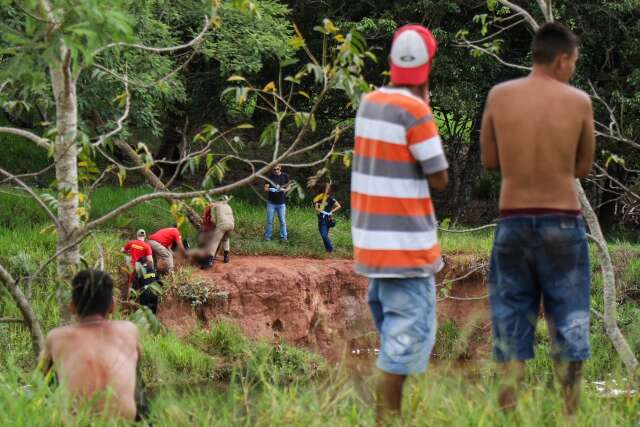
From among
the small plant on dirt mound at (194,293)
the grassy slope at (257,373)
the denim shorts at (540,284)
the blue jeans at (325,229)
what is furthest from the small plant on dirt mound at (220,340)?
the denim shorts at (540,284)

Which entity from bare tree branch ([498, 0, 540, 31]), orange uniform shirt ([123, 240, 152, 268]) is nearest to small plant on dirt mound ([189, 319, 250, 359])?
orange uniform shirt ([123, 240, 152, 268])

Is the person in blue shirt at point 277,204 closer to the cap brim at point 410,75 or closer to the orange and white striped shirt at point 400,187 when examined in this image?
the cap brim at point 410,75

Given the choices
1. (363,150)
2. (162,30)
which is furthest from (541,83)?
(162,30)

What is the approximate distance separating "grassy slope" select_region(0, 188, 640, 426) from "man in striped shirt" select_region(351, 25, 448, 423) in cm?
22

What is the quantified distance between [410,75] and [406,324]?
1006 millimetres

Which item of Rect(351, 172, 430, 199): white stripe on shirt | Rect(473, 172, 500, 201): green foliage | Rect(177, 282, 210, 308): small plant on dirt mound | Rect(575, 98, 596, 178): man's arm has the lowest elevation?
Rect(177, 282, 210, 308): small plant on dirt mound

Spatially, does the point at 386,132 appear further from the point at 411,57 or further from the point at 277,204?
the point at 277,204

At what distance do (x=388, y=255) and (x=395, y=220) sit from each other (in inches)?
5.6

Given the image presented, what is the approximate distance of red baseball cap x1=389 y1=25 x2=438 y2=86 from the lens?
475 centimetres

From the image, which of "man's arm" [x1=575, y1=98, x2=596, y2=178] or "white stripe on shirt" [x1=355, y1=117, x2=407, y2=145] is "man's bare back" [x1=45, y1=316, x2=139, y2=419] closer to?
"white stripe on shirt" [x1=355, y1=117, x2=407, y2=145]

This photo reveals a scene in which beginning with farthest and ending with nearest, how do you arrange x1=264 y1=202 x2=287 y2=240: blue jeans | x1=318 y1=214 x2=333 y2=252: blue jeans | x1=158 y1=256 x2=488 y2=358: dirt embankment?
x1=264 y1=202 x2=287 y2=240: blue jeans → x1=318 y1=214 x2=333 y2=252: blue jeans → x1=158 y1=256 x2=488 y2=358: dirt embankment

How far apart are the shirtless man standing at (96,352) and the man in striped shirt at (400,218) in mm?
1108

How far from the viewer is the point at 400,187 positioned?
466cm

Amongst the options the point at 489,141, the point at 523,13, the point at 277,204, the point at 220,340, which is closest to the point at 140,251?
the point at 220,340
